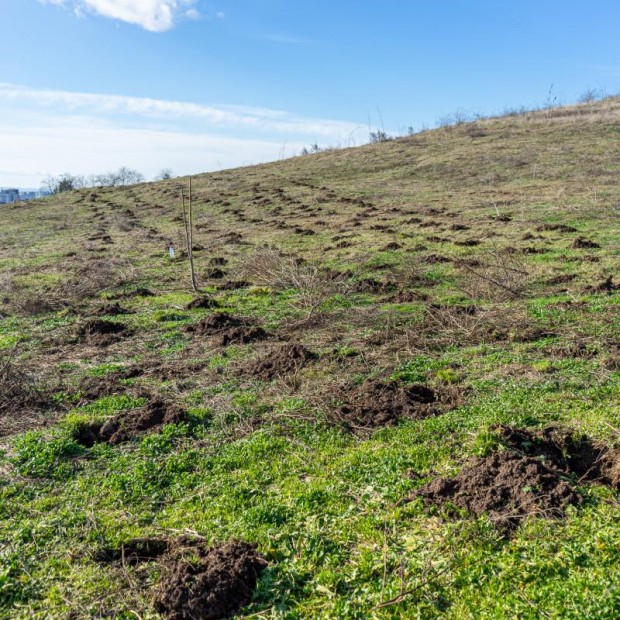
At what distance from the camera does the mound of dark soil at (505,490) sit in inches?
171

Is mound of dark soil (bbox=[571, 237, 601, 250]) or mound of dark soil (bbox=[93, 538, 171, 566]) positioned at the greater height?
mound of dark soil (bbox=[571, 237, 601, 250])

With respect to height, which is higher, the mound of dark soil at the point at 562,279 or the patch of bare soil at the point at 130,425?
the mound of dark soil at the point at 562,279

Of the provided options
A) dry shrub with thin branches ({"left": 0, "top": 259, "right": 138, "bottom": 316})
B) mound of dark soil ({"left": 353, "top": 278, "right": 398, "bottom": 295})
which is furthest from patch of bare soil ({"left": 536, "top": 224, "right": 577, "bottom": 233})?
dry shrub with thin branches ({"left": 0, "top": 259, "right": 138, "bottom": 316})

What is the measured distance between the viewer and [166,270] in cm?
1703

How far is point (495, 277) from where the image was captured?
11.8 metres

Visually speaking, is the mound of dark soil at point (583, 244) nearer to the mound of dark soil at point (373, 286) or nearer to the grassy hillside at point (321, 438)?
the grassy hillside at point (321, 438)

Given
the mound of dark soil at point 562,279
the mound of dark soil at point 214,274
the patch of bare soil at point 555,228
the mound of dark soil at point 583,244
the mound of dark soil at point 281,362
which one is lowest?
the mound of dark soil at point 281,362

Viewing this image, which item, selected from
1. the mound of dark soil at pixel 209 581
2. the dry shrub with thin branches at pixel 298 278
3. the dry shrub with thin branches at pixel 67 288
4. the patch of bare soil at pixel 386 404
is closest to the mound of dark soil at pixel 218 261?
the dry shrub with thin branches at pixel 298 278

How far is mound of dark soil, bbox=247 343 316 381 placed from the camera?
787cm

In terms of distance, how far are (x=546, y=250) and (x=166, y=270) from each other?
36.9ft

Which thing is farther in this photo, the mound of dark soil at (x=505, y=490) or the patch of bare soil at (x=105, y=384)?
the patch of bare soil at (x=105, y=384)

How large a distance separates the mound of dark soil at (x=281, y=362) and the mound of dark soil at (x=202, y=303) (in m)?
4.22

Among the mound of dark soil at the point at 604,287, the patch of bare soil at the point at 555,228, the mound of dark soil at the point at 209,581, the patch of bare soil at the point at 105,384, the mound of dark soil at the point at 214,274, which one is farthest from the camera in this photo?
the patch of bare soil at the point at 555,228

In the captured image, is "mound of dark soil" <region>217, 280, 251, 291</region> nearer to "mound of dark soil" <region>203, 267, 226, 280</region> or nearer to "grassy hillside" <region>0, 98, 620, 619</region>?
"grassy hillside" <region>0, 98, 620, 619</region>
